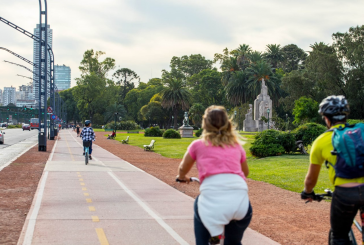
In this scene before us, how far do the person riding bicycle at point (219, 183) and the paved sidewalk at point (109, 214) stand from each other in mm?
2960

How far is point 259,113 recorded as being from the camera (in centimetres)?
8544

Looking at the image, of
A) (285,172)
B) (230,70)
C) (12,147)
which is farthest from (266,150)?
(230,70)

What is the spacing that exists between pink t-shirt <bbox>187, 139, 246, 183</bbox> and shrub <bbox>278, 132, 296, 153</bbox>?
20104mm

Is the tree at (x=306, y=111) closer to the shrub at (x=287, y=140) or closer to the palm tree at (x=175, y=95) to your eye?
the shrub at (x=287, y=140)

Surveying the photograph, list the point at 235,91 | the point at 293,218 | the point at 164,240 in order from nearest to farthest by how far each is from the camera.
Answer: the point at 164,240 < the point at 293,218 < the point at 235,91

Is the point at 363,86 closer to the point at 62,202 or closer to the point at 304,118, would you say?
the point at 304,118

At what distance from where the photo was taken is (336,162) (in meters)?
3.78

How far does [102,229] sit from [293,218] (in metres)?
3.43

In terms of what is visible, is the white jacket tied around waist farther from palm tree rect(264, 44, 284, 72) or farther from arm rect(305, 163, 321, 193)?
palm tree rect(264, 44, 284, 72)

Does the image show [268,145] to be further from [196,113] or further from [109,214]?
[196,113]

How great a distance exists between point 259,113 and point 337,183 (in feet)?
271

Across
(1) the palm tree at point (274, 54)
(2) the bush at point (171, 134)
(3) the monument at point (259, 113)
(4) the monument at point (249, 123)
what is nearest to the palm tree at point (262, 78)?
(3) the monument at point (259, 113)

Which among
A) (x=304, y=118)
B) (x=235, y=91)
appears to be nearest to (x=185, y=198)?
(x=304, y=118)

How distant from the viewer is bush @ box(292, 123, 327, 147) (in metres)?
23.2
